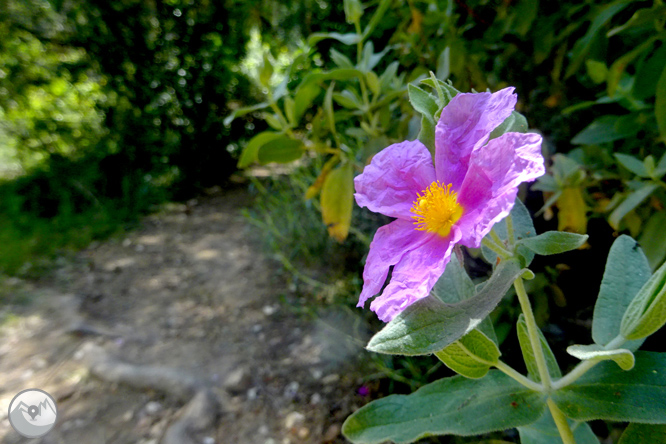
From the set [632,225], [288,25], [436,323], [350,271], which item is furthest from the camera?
[288,25]

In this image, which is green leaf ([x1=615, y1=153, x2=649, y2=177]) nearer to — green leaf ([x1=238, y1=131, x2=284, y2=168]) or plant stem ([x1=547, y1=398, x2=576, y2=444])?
plant stem ([x1=547, y1=398, x2=576, y2=444])

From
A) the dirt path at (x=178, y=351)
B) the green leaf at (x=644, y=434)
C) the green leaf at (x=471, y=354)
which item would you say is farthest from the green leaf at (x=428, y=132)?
the dirt path at (x=178, y=351)

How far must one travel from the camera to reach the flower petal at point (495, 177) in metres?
0.45

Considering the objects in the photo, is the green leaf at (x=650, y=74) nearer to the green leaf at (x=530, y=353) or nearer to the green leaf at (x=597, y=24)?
the green leaf at (x=597, y=24)

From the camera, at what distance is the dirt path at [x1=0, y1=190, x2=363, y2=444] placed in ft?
5.79

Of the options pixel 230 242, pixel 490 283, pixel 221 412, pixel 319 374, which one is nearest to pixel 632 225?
pixel 490 283

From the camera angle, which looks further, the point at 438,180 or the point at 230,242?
the point at 230,242

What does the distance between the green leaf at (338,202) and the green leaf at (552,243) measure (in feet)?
2.02

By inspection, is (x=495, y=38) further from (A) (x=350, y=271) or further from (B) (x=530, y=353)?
(A) (x=350, y=271)

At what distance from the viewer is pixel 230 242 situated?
10.9 feet

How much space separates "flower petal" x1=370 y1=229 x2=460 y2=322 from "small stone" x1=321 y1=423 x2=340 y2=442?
122 centimetres

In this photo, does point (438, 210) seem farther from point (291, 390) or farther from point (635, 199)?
point (291, 390)

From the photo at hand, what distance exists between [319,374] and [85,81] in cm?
383

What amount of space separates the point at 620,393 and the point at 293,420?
132 centimetres
